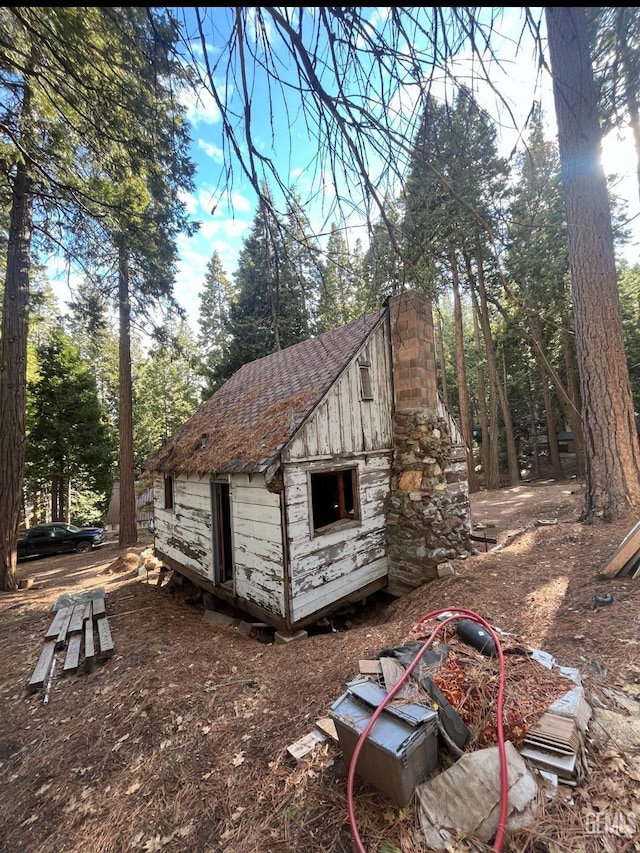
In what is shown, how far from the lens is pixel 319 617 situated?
600cm

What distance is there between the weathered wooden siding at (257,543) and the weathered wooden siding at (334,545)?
0.83ft

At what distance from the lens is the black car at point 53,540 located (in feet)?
49.0

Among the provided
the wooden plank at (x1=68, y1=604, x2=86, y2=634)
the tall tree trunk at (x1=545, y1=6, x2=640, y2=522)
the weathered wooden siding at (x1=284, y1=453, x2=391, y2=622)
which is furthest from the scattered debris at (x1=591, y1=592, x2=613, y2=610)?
the wooden plank at (x1=68, y1=604, x2=86, y2=634)

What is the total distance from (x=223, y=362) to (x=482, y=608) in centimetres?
1634

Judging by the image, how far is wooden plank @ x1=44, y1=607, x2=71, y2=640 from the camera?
18.4ft

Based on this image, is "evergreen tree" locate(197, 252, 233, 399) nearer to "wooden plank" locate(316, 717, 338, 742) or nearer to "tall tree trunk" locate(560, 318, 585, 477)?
"tall tree trunk" locate(560, 318, 585, 477)

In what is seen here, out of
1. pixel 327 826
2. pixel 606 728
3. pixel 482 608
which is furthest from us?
pixel 482 608

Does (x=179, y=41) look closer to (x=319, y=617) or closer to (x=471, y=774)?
(x=471, y=774)

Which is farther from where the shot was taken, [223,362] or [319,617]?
[223,362]

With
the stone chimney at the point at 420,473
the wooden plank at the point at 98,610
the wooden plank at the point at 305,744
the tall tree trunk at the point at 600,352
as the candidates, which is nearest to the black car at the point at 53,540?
the wooden plank at the point at 98,610

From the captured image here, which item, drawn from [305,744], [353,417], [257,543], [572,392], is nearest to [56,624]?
[257,543]

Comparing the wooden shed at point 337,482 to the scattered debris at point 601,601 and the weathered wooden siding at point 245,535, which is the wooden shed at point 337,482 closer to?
the weathered wooden siding at point 245,535

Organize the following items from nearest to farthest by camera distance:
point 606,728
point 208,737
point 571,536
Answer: point 606,728, point 208,737, point 571,536

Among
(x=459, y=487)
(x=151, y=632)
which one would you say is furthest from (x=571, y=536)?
(x=151, y=632)
